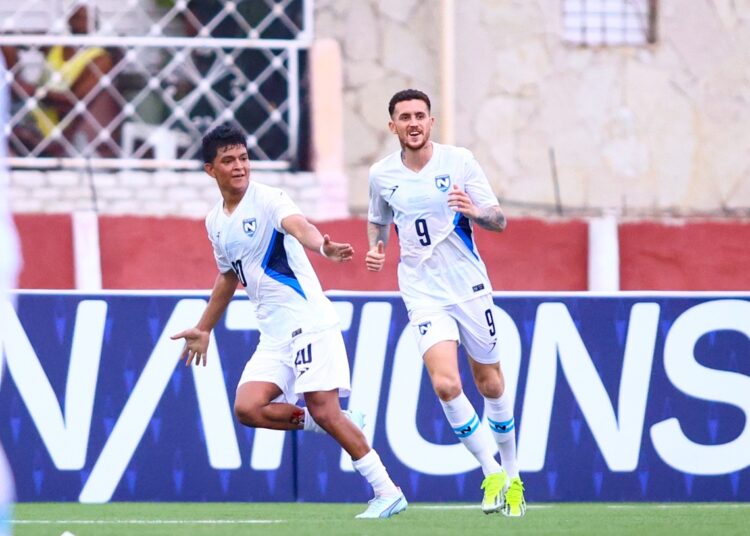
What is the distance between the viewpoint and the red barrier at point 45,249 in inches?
479

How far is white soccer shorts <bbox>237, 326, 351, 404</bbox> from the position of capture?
26.9ft

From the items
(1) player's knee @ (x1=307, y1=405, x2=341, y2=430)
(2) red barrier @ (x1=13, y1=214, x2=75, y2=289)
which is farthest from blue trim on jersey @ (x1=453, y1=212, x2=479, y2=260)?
(2) red barrier @ (x1=13, y1=214, x2=75, y2=289)

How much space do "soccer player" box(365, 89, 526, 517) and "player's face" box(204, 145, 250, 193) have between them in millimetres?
799

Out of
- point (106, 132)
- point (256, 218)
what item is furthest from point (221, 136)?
point (106, 132)

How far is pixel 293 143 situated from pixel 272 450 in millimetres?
3987

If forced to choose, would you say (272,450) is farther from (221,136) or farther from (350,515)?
(221,136)

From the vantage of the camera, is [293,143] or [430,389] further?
[293,143]

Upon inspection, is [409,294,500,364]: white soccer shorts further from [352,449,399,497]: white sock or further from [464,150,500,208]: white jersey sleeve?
[352,449,399,497]: white sock

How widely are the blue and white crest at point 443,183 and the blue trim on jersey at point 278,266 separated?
897 millimetres

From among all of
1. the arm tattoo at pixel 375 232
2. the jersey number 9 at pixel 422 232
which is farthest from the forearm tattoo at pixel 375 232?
the jersey number 9 at pixel 422 232

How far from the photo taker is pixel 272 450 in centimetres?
973

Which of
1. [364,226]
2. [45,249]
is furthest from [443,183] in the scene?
[45,249]

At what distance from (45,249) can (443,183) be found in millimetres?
4691

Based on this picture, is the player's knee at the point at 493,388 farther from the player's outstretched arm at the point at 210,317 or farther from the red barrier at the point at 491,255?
the red barrier at the point at 491,255
